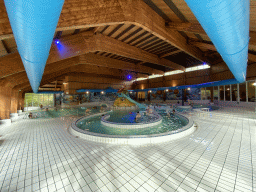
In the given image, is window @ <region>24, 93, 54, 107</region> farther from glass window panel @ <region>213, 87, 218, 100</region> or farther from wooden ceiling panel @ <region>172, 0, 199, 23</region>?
glass window panel @ <region>213, 87, 218, 100</region>

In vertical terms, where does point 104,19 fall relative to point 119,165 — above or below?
above

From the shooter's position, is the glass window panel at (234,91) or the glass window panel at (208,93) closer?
the glass window panel at (234,91)

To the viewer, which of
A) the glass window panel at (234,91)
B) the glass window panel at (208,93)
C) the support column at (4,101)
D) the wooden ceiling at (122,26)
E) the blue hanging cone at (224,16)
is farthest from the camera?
the glass window panel at (208,93)

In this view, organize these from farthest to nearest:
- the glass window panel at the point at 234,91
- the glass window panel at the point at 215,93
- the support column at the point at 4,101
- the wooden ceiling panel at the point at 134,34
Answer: the glass window panel at the point at 215,93
the glass window panel at the point at 234,91
the support column at the point at 4,101
the wooden ceiling panel at the point at 134,34

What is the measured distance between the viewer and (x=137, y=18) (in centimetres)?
461

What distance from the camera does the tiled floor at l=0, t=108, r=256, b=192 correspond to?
7.44 feet

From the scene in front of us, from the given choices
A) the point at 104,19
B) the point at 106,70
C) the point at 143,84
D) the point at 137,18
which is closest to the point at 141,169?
the point at 104,19

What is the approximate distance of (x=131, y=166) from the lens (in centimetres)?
285

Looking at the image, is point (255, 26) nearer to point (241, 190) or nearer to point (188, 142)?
point (188, 142)

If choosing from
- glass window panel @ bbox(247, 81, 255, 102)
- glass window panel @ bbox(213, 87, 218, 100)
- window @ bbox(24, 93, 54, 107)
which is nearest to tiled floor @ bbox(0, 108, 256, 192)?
glass window panel @ bbox(247, 81, 255, 102)

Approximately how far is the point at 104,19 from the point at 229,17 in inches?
149

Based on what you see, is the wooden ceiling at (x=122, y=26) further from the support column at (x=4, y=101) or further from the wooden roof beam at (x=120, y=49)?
the support column at (x=4, y=101)

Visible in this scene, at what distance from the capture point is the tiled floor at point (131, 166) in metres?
2.27

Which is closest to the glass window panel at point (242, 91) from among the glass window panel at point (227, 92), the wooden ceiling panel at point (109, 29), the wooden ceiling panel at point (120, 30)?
the glass window panel at point (227, 92)
